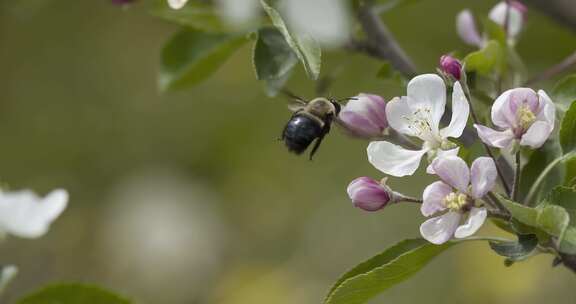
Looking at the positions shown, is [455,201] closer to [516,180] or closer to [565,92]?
[516,180]

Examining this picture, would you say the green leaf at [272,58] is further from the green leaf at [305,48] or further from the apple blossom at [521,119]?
the apple blossom at [521,119]

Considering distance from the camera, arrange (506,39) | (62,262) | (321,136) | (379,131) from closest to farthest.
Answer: (379,131) → (321,136) → (506,39) → (62,262)

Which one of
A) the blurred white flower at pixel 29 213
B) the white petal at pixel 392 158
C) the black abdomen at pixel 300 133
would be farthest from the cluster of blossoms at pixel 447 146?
the blurred white flower at pixel 29 213

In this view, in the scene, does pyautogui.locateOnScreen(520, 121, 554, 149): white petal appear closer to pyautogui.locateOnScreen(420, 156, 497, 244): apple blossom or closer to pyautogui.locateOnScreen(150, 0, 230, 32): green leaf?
pyautogui.locateOnScreen(420, 156, 497, 244): apple blossom

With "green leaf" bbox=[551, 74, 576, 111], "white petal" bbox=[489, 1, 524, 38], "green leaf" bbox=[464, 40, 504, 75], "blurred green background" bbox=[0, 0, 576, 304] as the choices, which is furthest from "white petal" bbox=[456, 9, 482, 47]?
"blurred green background" bbox=[0, 0, 576, 304]

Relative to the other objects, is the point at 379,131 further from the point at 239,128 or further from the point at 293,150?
the point at 239,128

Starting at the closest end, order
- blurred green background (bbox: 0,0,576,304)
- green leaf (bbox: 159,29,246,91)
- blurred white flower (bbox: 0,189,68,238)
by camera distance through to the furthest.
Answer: blurred white flower (bbox: 0,189,68,238) → green leaf (bbox: 159,29,246,91) → blurred green background (bbox: 0,0,576,304)

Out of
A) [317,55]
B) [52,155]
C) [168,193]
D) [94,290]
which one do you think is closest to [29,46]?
[52,155]
